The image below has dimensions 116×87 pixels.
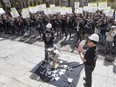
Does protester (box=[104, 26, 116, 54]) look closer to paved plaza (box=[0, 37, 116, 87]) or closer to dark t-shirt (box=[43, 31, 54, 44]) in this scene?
paved plaza (box=[0, 37, 116, 87])

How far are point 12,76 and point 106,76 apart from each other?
13.6ft

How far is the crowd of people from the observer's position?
9266 mm

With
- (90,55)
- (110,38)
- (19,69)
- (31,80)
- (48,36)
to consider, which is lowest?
(31,80)

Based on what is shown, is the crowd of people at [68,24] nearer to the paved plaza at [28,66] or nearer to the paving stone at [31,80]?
the paved plaza at [28,66]

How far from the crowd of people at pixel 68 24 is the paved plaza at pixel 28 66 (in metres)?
1.43

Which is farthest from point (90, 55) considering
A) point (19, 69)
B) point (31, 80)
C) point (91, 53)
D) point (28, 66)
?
point (19, 69)

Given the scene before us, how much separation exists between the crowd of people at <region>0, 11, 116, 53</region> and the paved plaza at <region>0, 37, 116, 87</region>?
1.43m

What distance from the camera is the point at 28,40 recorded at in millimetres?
11211

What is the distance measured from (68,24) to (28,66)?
15.0 ft

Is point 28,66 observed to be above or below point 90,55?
below

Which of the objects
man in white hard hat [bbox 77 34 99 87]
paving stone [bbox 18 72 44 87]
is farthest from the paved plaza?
man in white hard hat [bbox 77 34 99 87]

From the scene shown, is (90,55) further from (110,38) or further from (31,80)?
(110,38)

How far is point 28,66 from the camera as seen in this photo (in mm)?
7379

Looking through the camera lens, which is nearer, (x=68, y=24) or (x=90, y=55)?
(x=90, y=55)
